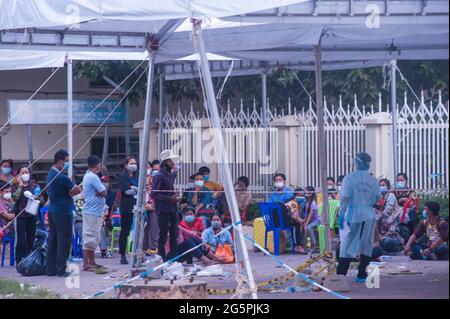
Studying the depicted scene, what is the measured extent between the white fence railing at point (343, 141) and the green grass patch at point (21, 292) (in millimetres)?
8284

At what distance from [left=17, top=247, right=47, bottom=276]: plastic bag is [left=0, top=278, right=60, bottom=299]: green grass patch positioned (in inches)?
37.6

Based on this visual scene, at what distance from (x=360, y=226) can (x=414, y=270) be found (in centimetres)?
194

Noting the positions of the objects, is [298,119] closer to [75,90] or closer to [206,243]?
[206,243]

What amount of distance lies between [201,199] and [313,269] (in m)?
4.83

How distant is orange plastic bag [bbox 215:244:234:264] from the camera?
15375 mm

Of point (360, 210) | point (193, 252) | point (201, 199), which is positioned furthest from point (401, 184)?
point (360, 210)

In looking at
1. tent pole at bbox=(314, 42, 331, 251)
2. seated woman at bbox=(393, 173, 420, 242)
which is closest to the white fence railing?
seated woman at bbox=(393, 173, 420, 242)

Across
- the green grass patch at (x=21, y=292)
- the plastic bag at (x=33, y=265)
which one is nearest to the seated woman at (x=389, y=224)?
the plastic bag at (x=33, y=265)

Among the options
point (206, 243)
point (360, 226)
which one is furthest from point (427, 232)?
point (206, 243)

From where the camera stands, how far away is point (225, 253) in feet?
50.6

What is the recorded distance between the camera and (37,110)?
1895cm

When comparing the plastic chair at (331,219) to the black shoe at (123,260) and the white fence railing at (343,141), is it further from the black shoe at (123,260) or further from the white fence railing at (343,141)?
the black shoe at (123,260)

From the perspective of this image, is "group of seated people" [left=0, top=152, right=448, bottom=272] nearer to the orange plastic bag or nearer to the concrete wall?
the orange plastic bag

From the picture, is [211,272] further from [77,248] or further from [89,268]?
[77,248]
